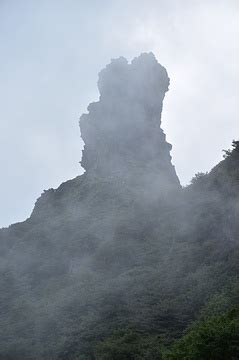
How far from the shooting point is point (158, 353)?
858 inches

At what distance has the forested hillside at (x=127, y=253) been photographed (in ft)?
81.9

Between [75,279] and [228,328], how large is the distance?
896 inches

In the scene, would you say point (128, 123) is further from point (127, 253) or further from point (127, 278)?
point (127, 278)

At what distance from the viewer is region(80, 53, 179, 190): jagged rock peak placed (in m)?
58.5

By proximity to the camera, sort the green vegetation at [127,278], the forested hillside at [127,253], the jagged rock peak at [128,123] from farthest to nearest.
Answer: the jagged rock peak at [128,123] → the forested hillside at [127,253] → the green vegetation at [127,278]

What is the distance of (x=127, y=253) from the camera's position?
129 ft

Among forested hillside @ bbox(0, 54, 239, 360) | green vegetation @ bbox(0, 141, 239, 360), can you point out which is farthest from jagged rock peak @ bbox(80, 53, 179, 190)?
green vegetation @ bbox(0, 141, 239, 360)

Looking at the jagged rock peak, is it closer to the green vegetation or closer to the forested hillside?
the forested hillside

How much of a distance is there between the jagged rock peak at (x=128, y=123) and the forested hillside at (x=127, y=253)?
0.49 feet

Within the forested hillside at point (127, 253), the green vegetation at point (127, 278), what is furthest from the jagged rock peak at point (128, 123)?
the green vegetation at point (127, 278)

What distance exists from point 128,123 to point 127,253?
83.9 ft

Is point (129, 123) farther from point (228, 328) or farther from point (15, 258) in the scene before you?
point (228, 328)

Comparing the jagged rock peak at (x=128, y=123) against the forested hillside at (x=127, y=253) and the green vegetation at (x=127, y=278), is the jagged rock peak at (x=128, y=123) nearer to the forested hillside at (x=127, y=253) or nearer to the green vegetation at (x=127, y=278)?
the forested hillside at (x=127, y=253)

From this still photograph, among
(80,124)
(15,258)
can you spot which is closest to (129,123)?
(80,124)
